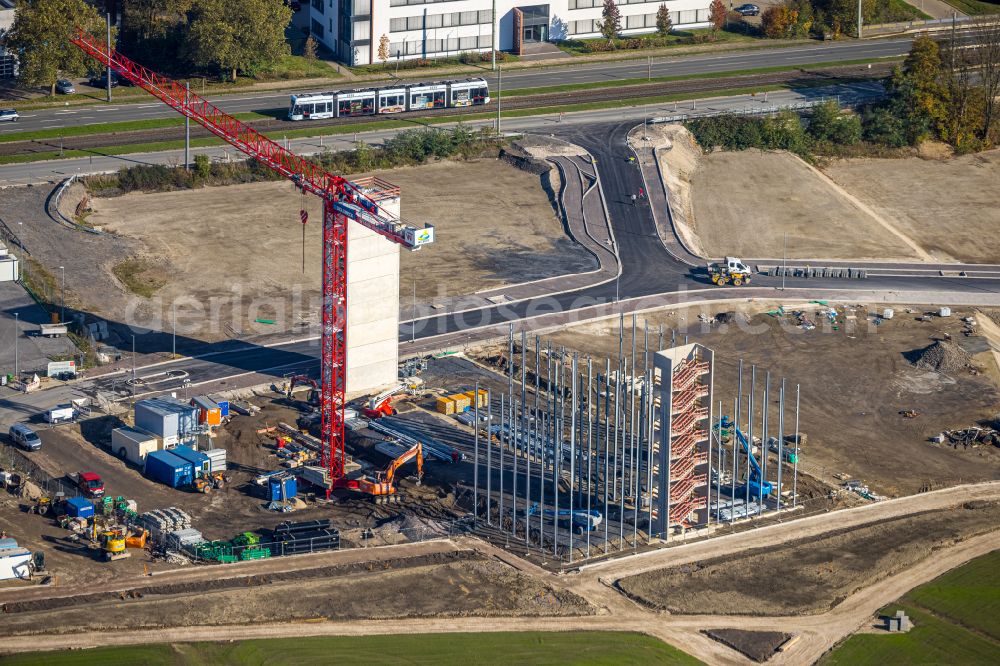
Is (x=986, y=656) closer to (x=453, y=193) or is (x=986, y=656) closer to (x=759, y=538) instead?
(x=759, y=538)

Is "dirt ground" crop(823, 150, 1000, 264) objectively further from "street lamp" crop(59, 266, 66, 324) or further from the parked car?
the parked car

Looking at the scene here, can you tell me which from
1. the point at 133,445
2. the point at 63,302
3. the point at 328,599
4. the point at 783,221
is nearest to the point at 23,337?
the point at 63,302

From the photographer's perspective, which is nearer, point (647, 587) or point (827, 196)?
point (647, 587)

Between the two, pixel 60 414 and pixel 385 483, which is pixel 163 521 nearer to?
pixel 385 483

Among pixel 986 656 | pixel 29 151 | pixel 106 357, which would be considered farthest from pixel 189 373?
pixel 986 656

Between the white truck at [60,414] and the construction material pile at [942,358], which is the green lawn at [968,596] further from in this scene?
the white truck at [60,414]

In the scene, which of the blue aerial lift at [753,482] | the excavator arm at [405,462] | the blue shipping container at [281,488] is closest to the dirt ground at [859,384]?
the blue aerial lift at [753,482]

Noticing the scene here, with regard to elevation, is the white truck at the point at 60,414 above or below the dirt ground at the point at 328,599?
above
